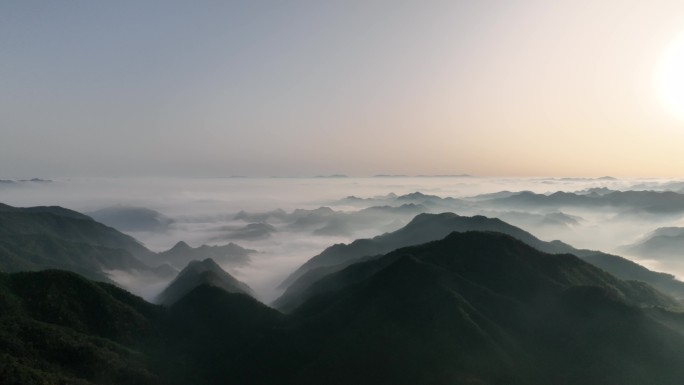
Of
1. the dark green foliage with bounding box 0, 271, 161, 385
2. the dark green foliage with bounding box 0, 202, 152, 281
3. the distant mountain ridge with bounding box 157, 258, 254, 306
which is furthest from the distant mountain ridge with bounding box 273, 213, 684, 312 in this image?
the dark green foliage with bounding box 0, 202, 152, 281

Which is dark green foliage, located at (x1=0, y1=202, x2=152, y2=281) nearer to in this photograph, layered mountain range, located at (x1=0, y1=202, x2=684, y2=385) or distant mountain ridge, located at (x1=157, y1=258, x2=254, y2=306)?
distant mountain ridge, located at (x1=157, y1=258, x2=254, y2=306)

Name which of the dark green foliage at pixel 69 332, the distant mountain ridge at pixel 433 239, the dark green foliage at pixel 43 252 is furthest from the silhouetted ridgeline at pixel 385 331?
the dark green foliage at pixel 43 252

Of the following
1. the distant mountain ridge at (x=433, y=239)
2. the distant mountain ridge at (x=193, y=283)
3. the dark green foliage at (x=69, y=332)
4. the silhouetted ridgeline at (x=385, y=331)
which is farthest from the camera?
the distant mountain ridge at (x=433, y=239)

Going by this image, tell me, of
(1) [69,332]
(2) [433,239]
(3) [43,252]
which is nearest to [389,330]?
(1) [69,332]

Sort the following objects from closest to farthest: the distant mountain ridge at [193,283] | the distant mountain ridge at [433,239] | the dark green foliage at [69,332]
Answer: the dark green foliage at [69,332] → the distant mountain ridge at [193,283] → the distant mountain ridge at [433,239]

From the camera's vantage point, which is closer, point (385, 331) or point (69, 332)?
point (69, 332)

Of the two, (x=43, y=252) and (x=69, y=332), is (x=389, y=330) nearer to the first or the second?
(x=69, y=332)

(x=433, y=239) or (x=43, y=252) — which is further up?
(x=433, y=239)

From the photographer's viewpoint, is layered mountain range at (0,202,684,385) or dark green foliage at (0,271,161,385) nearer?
dark green foliage at (0,271,161,385)

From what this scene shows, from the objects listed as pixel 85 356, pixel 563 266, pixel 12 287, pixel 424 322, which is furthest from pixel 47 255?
pixel 563 266

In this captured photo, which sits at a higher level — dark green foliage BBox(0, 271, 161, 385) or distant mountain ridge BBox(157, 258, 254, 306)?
dark green foliage BBox(0, 271, 161, 385)

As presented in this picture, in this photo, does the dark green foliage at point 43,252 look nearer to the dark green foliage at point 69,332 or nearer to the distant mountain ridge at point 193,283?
the distant mountain ridge at point 193,283

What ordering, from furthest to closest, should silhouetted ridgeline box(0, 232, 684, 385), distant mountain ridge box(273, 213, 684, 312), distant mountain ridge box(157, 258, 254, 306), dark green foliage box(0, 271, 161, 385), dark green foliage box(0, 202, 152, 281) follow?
distant mountain ridge box(273, 213, 684, 312) → dark green foliage box(0, 202, 152, 281) → distant mountain ridge box(157, 258, 254, 306) → silhouetted ridgeline box(0, 232, 684, 385) → dark green foliage box(0, 271, 161, 385)
